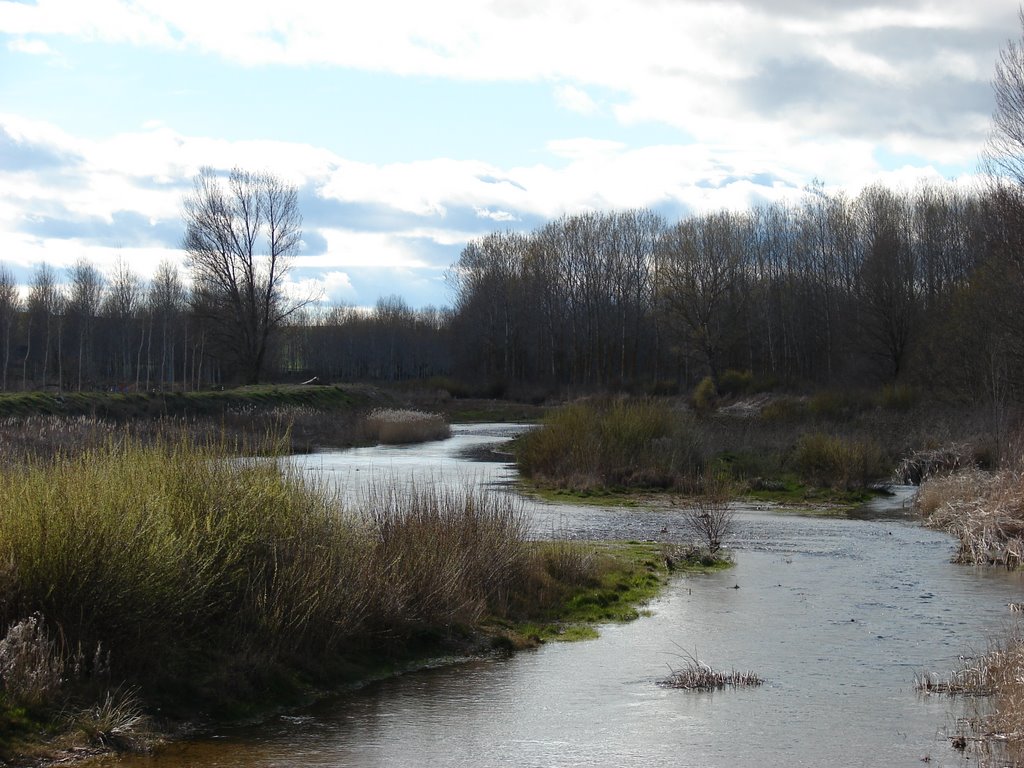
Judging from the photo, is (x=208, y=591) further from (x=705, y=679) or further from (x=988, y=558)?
(x=988, y=558)

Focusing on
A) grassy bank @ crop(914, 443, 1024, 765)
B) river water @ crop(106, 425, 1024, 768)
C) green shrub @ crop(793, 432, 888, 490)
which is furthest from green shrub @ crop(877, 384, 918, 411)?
river water @ crop(106, 425, 1024, 768)

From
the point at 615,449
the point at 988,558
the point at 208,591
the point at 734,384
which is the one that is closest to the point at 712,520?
the point at 988,558

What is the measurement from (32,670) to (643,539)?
15.3 metres

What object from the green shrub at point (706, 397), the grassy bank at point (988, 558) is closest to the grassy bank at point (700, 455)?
the grassy bank at point (988, 558)

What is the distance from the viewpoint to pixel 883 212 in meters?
76.1

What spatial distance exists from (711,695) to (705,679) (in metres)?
0.35

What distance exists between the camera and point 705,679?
38.7ft

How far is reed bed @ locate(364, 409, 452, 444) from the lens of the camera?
51.4 m

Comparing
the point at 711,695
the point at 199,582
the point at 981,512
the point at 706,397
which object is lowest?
the point at 711,695

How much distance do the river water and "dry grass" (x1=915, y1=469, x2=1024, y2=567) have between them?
107cm

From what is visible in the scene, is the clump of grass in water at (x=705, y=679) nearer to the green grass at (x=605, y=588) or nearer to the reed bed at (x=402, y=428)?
the green grass at (x=605, y=588)

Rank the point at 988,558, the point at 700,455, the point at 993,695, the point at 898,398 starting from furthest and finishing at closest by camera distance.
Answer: the point at 898,398 → the point at 700,455 → the point at 988,558 → the point at 993,695

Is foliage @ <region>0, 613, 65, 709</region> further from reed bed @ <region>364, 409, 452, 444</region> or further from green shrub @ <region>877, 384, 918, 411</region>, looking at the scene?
green shrub @ <region>877, 384, 918, 411</region>

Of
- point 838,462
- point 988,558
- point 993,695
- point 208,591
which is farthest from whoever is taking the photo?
point 838,462
